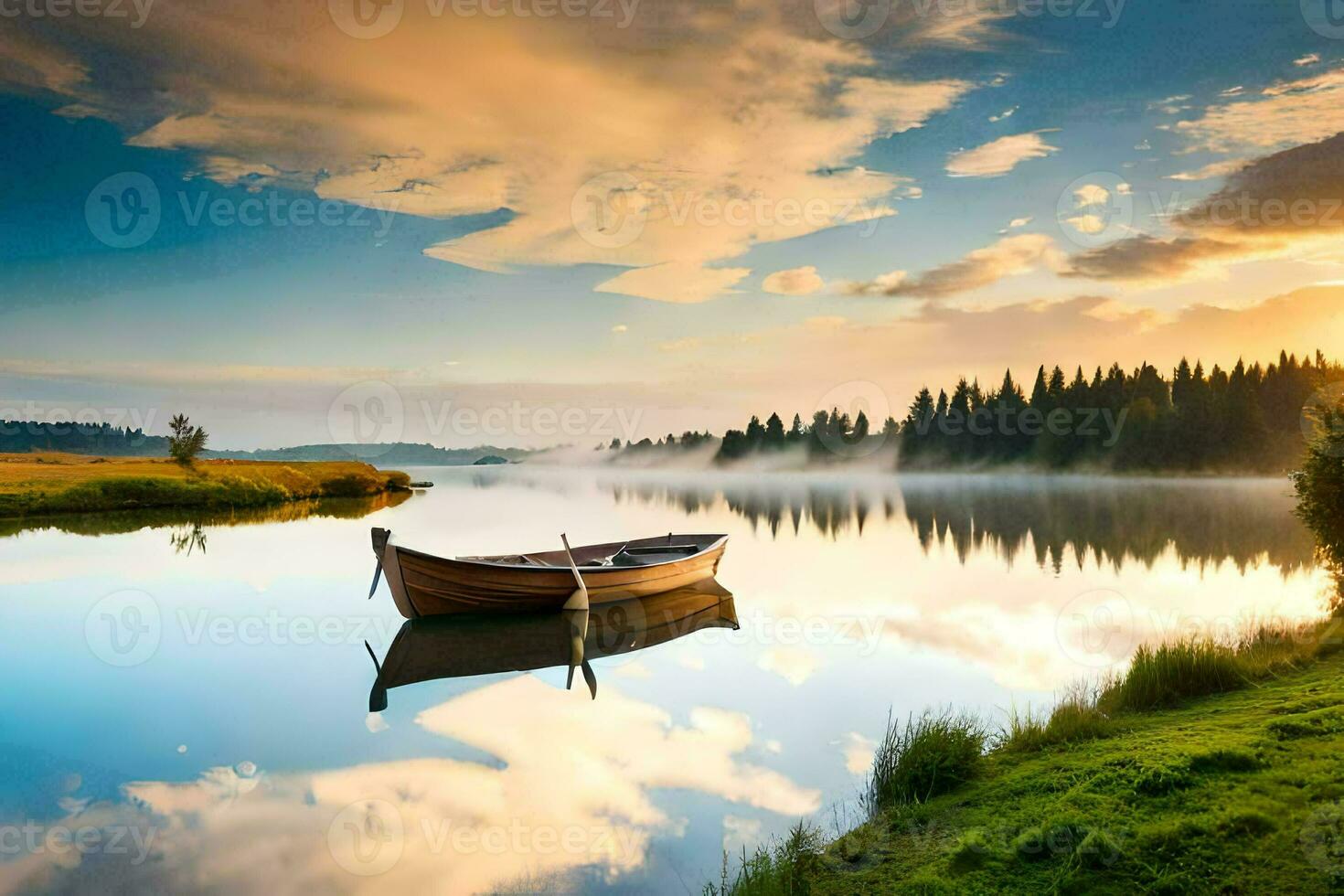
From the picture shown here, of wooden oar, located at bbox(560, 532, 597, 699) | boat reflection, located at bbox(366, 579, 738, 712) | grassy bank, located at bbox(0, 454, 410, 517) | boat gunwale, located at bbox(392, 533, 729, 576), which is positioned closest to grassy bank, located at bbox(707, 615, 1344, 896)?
boat reflection, located at bbox(366, 579, 738, 712)

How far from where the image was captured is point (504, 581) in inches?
749

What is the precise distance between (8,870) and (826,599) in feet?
61.8

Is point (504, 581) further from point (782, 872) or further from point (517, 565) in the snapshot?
point (782, 872)

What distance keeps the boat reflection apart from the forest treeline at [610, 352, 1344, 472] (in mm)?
78877

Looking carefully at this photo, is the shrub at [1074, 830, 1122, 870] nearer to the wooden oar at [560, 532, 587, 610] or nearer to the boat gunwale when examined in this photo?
the boat gunwale

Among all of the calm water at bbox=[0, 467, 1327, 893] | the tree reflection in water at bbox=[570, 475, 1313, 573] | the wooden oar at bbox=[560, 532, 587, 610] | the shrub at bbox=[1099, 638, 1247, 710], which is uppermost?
the shrub at bbox=[1099, 638, 1247, 710]

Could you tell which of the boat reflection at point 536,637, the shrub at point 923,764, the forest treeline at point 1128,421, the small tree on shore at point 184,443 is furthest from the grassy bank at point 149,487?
the forest treeline at point 1128,421

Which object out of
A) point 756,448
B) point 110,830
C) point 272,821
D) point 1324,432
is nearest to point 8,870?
point 110,830

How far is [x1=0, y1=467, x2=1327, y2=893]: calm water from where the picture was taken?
8555 millimetres

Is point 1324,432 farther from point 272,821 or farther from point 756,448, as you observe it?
point 756,448

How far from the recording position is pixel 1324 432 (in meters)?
14.2

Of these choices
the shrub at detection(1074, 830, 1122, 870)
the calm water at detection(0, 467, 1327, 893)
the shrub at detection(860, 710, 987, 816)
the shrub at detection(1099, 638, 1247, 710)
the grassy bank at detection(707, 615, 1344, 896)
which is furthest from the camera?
the shrub at detection(1099, 638, 1247, 710)

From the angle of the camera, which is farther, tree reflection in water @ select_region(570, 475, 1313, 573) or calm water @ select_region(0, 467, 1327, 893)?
tree reflection in water @ select_region(570, 475, 1313, 573)

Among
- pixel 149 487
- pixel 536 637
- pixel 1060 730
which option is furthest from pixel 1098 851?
pixel 149 487
